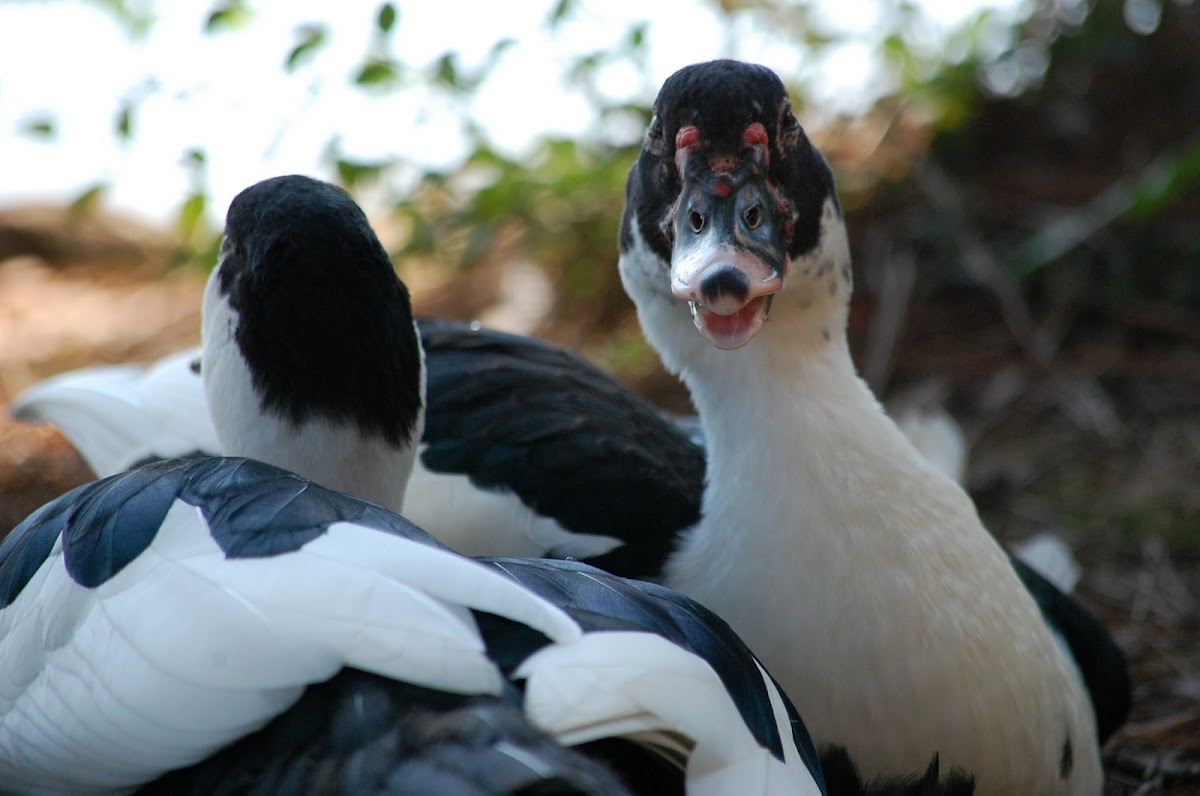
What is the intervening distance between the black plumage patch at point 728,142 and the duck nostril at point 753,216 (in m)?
0.09

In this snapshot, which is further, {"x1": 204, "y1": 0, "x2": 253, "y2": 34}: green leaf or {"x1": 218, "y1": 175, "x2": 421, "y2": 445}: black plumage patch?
{"x1": 204, "y1": 0, "x2": 253, "y2": 34}: green leaf

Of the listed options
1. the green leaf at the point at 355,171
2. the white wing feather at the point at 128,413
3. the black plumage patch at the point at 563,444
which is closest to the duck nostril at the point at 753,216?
the black plumage patch at the point at 563,444

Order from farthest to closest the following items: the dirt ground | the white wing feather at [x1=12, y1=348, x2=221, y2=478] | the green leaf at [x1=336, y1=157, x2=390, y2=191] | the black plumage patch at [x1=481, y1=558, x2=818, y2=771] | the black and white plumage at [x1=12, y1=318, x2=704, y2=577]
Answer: the green leaf at [x1=336, y1=157, x2=390, y2=191]
the dirt ground
the white wing feather at [x1=12, y1=348, x2=221, y2=478]
the black and white plumage at [x1=12, y1=318, x2=704, y2=577]
the black plumage patch at [x1=481, y1=558, x2=818, y2=771]

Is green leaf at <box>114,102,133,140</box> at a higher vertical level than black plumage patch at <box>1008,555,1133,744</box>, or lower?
higher

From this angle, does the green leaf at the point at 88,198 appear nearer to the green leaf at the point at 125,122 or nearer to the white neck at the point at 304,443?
the green leaf at the point at 125,122

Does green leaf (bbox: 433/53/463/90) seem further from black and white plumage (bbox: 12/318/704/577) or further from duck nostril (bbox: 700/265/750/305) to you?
duck nostril (bbox: 700/265/750/305)

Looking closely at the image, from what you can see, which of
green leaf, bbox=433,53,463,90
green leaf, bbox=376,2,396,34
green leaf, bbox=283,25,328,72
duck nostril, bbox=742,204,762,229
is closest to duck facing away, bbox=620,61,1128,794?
duck nostril, bbox=742,204,762,229

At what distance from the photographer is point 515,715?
1.46 meters

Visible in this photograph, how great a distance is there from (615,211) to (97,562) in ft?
10.4

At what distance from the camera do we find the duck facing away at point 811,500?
2057mm

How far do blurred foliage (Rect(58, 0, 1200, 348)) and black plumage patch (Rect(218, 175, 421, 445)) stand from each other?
71.2 inches

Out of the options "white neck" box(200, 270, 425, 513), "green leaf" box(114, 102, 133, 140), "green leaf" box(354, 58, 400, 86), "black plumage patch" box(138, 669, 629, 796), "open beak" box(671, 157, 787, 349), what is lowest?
"black plumage patch" box(138, 669, 629, 796)

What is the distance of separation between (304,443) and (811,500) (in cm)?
79

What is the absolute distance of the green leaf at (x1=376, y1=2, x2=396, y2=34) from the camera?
9.95 ft
